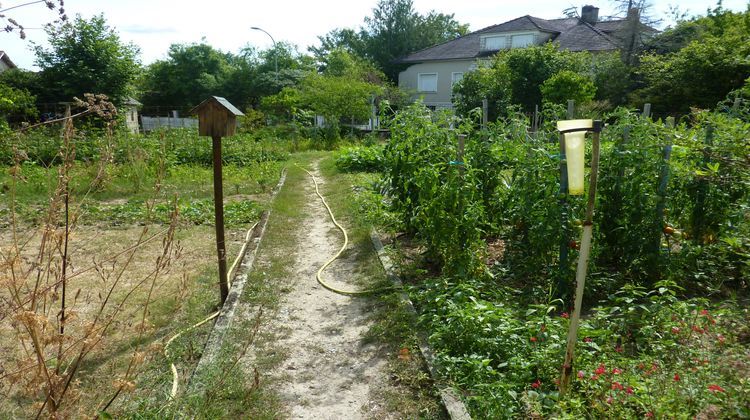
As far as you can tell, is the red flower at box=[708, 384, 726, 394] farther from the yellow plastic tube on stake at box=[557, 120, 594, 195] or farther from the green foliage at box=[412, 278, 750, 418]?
the yellow plastic tube on stake at box=[557, 120, 594, 195]

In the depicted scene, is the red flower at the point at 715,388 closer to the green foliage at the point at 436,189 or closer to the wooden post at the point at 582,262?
the wooden post at the point at 582,262

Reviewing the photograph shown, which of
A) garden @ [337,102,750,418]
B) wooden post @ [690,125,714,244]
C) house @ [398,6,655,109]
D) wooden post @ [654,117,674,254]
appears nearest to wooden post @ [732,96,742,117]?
garden @ [337,102,750,418]

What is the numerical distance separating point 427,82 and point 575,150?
109 feet

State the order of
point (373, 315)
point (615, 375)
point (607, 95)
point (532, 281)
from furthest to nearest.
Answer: point (607, 95), point (532, 281), point (373, 315), point (615, 375)

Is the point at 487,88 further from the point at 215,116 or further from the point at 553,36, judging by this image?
the point at 215,116

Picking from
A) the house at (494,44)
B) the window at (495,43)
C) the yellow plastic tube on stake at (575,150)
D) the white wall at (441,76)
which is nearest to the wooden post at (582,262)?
the yellow plastic tube on stake at (575,150)

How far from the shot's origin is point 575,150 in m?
2.54

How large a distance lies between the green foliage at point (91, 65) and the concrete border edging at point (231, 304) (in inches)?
610

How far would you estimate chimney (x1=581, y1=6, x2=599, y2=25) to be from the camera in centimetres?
3170

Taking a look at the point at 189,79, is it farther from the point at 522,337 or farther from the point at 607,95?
the point at 522,337

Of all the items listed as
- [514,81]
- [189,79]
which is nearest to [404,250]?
[514,81]

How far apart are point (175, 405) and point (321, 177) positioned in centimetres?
982

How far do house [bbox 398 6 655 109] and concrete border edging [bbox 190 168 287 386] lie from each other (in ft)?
75.3

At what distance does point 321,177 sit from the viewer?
12.4 meters
